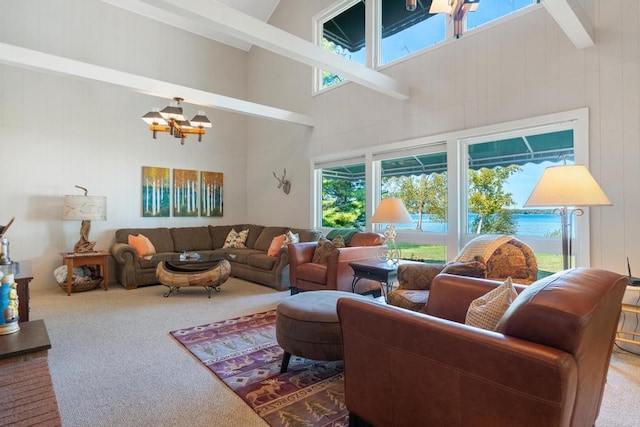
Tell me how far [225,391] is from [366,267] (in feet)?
5.86

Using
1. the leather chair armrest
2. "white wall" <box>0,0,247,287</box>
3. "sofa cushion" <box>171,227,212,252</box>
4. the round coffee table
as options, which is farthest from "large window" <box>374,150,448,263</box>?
"white wall" <box>0,0,247,287</box>

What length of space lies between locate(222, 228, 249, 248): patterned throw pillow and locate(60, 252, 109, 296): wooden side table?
1.99m

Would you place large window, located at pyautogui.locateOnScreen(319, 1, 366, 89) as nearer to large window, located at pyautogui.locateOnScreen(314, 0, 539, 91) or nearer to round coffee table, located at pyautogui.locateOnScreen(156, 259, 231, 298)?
large window, located at pyautogui.locateOnScreen(314, 0, 539, 91)

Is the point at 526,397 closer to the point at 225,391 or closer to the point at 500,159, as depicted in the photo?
the point at 225,391

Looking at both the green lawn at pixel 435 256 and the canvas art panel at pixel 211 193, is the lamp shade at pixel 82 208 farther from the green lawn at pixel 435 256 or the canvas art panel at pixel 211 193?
the green lawn at pixel 435 256

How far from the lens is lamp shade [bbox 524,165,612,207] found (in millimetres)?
2275

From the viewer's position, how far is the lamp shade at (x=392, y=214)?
3.42 meters

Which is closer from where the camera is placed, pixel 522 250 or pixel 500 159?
pixel 522 250

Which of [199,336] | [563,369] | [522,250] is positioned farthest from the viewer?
[199,336]

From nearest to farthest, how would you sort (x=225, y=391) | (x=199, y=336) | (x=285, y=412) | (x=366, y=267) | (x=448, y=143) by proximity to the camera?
(x=285, y=412) < (x=225, y=391) < (x=199, y=336) < (x=366, y=267) < (x=448, y=143)

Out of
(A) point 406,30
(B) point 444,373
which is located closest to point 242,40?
(A) point 406,30

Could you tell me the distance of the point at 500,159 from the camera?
3668mm

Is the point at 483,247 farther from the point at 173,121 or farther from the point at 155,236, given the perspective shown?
the point at 155,236

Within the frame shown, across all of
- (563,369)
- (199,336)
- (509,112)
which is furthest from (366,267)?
(563,369)
